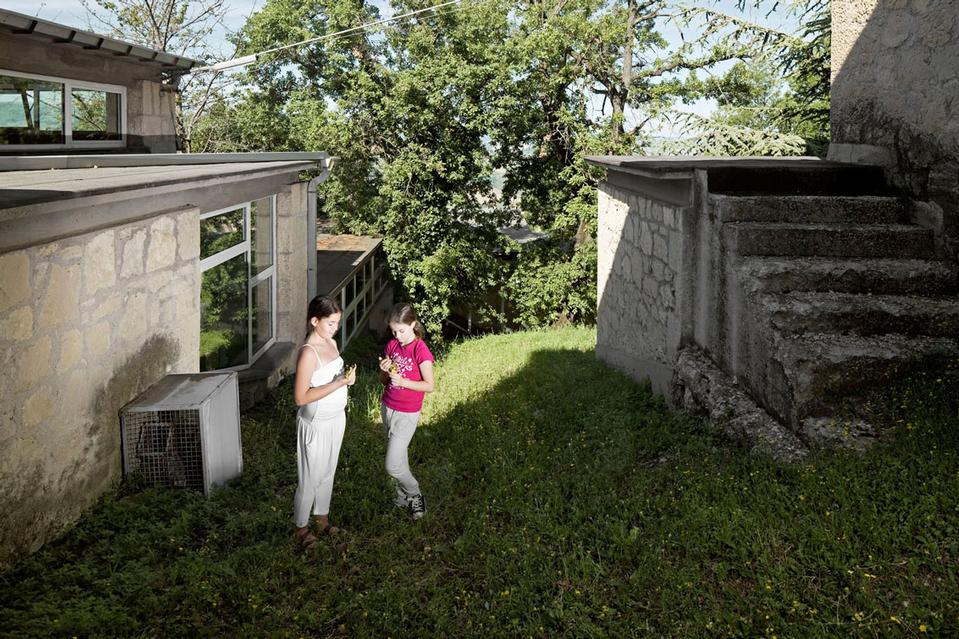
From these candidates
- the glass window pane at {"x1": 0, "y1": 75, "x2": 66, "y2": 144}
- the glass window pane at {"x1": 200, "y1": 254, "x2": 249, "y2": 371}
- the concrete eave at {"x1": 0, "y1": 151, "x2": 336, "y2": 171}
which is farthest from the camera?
the glass window pane at {"x1": 0, "y1": 75, "x2": 66, "y2": 144}

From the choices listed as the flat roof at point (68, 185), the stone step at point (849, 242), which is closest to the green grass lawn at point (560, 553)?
the stone step at point (849, 242)

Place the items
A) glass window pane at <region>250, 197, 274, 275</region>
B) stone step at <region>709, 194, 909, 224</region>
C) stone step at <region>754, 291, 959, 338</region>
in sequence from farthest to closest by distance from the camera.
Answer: glass window pane at <region>250, 197, 274, 275</region>
stone step at <region>709, 194, 909, 224</region>
stone step at <region>754, 291, 959, 338</region>

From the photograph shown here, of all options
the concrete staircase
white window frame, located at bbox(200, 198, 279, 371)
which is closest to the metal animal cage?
white window frame, located at bbox(200, 198, 279, 371)

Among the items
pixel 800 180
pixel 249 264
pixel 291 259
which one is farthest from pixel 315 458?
pixel 291 259

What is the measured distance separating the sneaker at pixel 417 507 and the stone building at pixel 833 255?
210 cm

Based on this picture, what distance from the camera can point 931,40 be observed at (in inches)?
238

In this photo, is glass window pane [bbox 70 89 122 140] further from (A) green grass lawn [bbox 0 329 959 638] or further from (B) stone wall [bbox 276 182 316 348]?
(A) green grass lawn [bbox 0 329 959 638]

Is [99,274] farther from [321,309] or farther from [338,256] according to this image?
[338,256]

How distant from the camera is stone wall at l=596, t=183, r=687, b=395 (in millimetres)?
7305

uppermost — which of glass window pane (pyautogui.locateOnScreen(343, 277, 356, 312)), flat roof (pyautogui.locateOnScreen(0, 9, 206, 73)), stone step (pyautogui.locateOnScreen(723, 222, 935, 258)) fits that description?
flat roof (pyautogui.locateOnScreen(0, 9, 206, 73))

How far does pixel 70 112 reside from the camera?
10.9m

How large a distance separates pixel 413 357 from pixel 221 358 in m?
3.92

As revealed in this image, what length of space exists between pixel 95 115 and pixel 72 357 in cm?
850

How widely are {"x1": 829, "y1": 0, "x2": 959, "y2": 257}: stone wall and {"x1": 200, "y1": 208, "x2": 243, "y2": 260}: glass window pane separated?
5.98 meters
